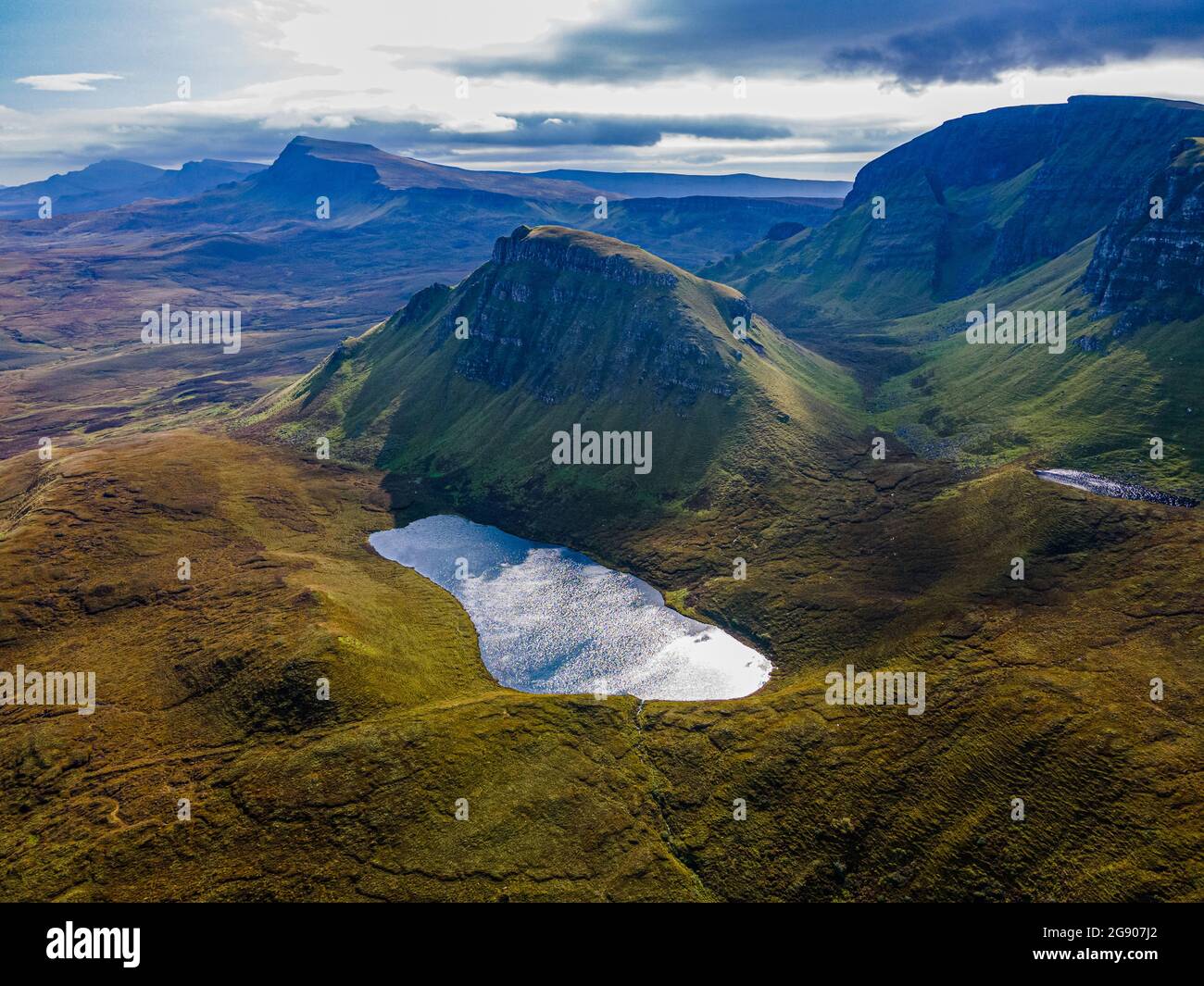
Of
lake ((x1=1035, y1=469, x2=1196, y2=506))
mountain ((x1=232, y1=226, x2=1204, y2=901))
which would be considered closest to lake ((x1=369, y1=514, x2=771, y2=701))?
mountain ((x1=232, y1=226, x2=1204, y2=901))

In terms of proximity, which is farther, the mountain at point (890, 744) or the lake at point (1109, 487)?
the lake at point (1109, 487)

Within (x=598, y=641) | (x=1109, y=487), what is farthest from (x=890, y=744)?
(x=1109, y=487)

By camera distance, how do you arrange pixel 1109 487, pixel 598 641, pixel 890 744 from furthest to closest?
1. pixel 1109 487
2. pixel 598 641
3. pixel 890 744

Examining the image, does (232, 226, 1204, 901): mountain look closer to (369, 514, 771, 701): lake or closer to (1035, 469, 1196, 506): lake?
(369, 514, 771, 701): lake

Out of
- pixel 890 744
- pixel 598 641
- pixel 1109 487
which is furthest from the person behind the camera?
pixel 1109 487

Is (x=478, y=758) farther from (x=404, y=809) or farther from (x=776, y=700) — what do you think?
(x=776, y=700)

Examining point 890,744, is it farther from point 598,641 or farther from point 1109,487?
point 1109,487

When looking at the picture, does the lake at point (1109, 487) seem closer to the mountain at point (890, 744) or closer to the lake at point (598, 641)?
the mountain at point (890, 744)

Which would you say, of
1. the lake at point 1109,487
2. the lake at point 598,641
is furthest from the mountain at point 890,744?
the lake at point 1109,487
